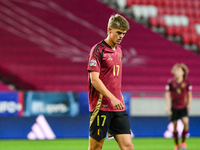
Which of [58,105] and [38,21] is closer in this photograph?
[58,105]

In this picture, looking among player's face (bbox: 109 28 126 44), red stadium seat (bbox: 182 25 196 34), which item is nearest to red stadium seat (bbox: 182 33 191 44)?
red stadium seat (bbox: 182 25 196 34)

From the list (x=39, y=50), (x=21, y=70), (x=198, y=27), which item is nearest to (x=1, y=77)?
(x=21, y=70)

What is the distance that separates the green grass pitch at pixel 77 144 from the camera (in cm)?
798

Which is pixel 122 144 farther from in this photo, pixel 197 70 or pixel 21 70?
pixel 197 70

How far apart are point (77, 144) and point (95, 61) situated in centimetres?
518

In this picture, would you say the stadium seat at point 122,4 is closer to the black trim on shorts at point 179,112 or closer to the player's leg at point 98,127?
the black trim on shorts at point 179,112

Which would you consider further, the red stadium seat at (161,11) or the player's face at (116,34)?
the red stadium seat at (161,11)

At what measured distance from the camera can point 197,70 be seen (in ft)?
46.1

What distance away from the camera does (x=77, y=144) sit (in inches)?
338

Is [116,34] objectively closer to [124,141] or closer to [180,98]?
[124,141]

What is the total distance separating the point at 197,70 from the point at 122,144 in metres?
10.8

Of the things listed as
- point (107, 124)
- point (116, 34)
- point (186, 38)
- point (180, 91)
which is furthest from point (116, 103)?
point (186, 38)

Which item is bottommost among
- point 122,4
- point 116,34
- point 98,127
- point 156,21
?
point 98,127

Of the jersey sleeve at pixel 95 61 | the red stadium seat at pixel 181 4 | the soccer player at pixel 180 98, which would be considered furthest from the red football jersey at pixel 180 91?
the red stadium seat at pixel 181 4
